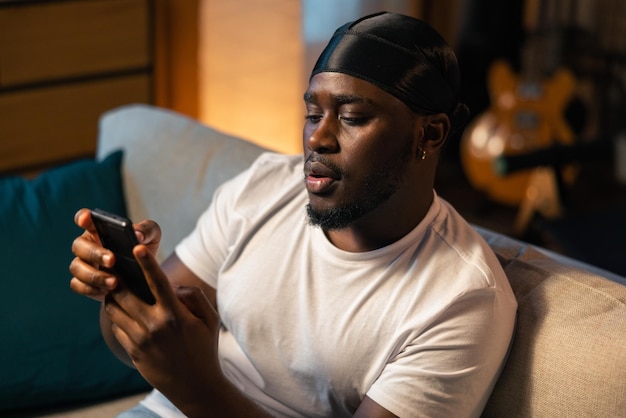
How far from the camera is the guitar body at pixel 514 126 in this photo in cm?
396

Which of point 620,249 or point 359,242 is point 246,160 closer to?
point 359,242

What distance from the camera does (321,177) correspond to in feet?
4.72

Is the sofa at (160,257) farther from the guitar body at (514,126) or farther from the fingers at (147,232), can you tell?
the guitar body at (514,126)

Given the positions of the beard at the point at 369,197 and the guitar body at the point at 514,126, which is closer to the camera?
the beard at the point at 369,197

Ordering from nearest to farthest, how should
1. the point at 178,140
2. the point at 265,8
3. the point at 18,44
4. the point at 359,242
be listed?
1. the point at 359,242
2. the point at 178,140
3. the point at 18,44
4. the point at 265,8

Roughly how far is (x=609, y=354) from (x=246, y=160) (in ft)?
3.05

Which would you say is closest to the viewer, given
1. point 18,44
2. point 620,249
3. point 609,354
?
point 609,354

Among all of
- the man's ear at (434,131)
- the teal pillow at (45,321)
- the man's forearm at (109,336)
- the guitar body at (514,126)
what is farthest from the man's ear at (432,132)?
the guitar body at (514,126)

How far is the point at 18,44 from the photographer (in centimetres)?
309

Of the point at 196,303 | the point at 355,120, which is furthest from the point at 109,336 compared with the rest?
the point at 355,120

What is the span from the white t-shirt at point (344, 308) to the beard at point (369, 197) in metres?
0.08

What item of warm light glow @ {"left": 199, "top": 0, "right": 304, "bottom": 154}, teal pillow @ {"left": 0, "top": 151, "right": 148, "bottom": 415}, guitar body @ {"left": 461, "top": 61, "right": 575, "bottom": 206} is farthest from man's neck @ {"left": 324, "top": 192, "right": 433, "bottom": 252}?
guitar body @ {"left": 461, "top": 61, "right": 575, "bottom": 206}

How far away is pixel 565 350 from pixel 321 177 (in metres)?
0.43

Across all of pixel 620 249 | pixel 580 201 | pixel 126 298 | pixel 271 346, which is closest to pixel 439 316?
pixel 271 346
